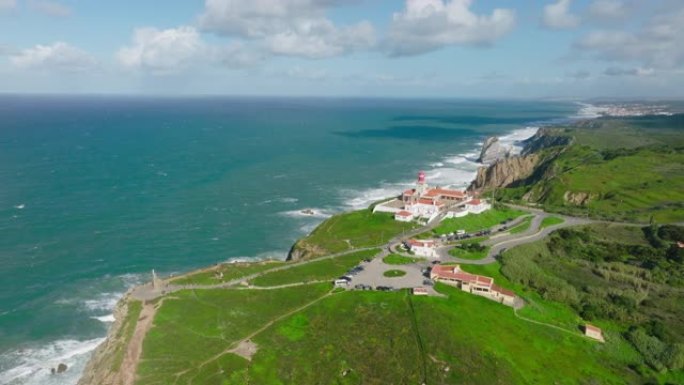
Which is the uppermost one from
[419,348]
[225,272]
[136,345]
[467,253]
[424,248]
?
[424,248]

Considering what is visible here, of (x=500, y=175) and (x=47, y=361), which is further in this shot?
(x=500, y=175)

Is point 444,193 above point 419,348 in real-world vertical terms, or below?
above

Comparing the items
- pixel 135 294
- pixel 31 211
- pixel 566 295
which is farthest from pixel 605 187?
pixel 31 211

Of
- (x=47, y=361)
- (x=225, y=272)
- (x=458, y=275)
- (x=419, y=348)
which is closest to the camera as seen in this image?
(x=419, y=348)

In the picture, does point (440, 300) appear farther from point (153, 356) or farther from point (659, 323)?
point (153, 356)

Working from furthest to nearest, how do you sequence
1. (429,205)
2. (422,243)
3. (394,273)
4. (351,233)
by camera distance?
(429,205) < (351,233) < (422,243) < (394,273)

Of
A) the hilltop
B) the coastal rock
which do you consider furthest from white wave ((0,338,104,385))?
the coastal rock

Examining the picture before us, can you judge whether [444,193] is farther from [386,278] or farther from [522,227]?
[386,278]

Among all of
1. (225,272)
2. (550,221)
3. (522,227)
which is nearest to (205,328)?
(225,272)
